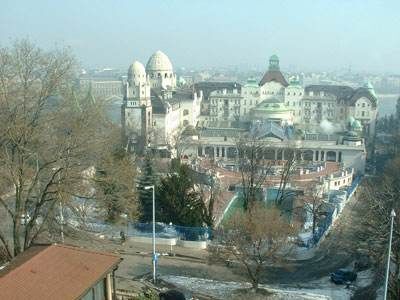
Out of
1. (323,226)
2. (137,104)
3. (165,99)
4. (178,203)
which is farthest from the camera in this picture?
(165,99)

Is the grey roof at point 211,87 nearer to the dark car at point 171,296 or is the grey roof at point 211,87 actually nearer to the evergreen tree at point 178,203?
the evergreen tree at point 178,203

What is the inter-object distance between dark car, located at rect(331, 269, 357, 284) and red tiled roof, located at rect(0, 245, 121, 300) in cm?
1141

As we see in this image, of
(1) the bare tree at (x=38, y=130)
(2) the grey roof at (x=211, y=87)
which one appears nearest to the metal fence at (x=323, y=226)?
(1) the bare tree at (x=38, y=130)

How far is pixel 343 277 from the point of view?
2066 cm

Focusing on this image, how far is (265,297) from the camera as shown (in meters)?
17.8

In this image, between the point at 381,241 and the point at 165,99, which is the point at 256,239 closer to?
the point at 381,241

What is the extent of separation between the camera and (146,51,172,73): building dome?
88.8 m

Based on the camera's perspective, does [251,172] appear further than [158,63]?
No

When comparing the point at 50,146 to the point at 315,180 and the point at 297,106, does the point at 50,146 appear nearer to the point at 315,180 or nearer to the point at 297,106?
the point at 315,180

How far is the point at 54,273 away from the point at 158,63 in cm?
7984

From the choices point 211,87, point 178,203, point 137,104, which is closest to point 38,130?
point 178,203

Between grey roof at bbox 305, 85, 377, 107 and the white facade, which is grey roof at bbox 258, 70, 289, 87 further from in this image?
grey roof at bbox 305, 85, 377, 107

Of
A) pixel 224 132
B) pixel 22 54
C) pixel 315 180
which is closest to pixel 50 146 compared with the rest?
pixel 22 54

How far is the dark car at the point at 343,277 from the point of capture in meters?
20.6
